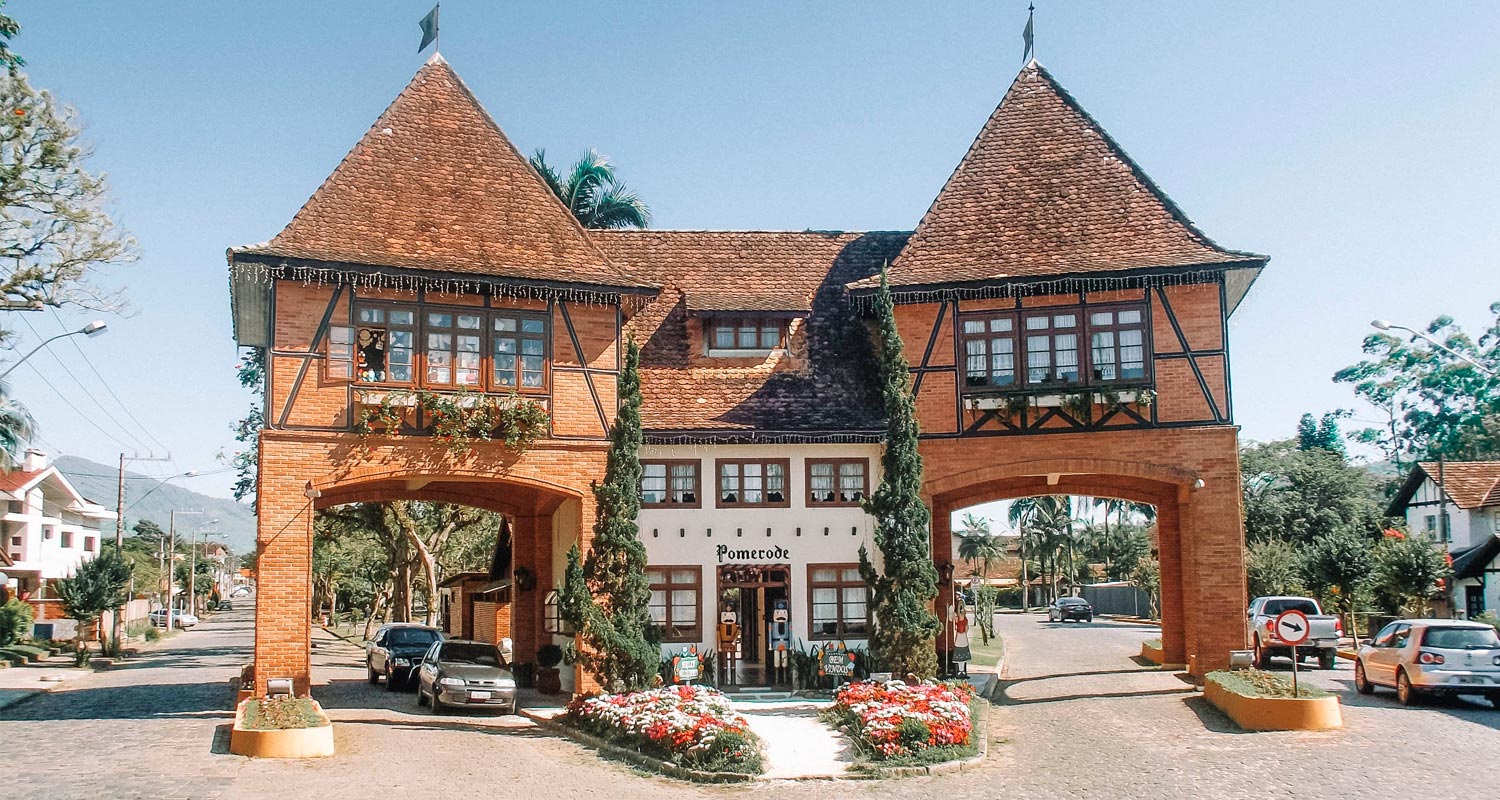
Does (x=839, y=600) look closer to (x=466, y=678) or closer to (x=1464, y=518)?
(x=466, y=678)

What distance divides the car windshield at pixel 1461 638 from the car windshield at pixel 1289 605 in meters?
8.00

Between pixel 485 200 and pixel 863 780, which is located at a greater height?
pixel 485 200

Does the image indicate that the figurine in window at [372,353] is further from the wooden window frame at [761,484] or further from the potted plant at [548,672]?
A: the potted plant at [548,672]

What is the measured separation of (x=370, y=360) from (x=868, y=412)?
9.59m

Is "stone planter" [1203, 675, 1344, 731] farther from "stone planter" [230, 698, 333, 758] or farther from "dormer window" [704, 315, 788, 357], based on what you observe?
"stone planter" [230, 698, 333, 758]

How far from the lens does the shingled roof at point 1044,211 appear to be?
24672mm

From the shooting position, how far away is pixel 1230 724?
64.1 ft

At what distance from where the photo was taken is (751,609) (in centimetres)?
2578

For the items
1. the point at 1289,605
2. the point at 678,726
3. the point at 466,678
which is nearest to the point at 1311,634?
the point at 1289,605

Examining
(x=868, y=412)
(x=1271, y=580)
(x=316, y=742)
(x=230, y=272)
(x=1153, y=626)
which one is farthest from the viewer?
(x=1153, y=626)

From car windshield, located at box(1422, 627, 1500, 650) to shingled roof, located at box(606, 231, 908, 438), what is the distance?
10347 mm

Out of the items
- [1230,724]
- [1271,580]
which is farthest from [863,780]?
[1271,580]

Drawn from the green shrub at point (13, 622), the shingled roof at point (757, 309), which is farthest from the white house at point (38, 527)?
the shingled roof at point (757, 309)

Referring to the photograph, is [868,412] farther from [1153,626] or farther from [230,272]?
[1153,626]
